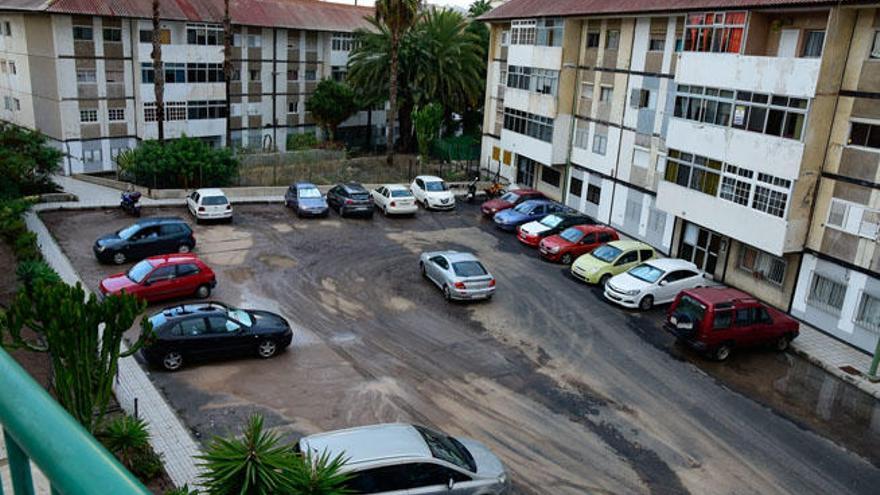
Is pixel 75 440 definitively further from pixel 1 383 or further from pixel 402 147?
pixel 402 147

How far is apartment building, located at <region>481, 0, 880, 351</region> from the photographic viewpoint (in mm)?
23094

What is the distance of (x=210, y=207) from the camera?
32.8 m

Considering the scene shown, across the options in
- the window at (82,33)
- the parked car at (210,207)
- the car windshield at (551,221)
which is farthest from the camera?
the window at (82,33)

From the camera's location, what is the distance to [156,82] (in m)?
40.5

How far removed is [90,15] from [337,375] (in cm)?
3506

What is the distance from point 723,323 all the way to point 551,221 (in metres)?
13.0

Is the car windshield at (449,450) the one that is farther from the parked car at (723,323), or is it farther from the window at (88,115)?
the window at (88,115)

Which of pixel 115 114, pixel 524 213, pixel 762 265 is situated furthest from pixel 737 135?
pixel 115 114

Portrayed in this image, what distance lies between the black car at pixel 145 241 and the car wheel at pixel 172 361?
9519mm

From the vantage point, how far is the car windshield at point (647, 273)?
26125 millimetres

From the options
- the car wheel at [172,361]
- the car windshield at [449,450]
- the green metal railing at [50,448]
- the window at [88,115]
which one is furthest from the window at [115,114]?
the green metal railing at [50,448]

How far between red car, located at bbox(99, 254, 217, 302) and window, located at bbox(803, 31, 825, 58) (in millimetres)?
22624

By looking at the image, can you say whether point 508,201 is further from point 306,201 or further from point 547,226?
point 306,201

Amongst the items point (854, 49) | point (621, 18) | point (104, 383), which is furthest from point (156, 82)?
point (854, 49)
